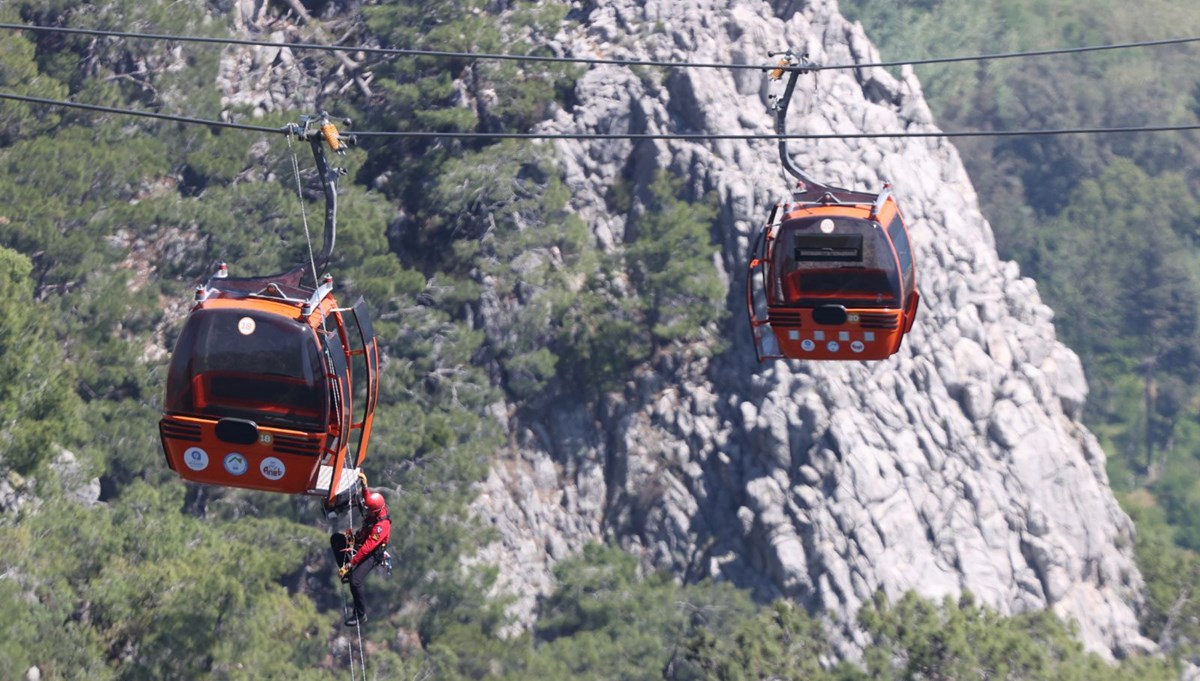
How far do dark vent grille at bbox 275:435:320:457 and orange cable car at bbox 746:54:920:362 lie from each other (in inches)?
228

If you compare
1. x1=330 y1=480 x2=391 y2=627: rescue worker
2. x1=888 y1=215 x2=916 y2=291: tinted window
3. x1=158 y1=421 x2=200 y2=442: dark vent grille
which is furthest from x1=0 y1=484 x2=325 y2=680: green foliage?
x1=888 y1=215 x2=916 y2=291: tinted window

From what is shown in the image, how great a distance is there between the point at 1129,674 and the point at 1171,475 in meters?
53.7

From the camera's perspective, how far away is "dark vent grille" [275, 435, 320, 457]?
1545 centimetres

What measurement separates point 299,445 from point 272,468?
0.39 metres

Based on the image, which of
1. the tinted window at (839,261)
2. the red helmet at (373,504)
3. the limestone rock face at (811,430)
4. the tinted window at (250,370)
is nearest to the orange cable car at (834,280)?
the tinted window at (839,261)

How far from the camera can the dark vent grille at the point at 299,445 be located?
15453mm

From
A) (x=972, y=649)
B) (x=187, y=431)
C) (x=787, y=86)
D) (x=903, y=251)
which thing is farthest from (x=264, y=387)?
(x=972, y=649)

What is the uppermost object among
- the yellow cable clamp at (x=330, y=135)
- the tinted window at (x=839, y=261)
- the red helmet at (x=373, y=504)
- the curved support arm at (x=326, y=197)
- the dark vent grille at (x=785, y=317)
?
the yellow cable clamp at (x=330, y=135)

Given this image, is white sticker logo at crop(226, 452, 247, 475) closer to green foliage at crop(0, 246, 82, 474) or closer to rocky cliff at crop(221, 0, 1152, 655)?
green foliage at crop(0, 246, 82, 474)

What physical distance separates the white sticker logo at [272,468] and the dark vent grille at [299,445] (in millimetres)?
161

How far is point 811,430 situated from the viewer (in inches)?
1624

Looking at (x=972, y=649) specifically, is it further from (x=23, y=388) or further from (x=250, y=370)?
(x=250, y=370)

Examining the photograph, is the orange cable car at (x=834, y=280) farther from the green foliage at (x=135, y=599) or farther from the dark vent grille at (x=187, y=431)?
the green foliage at (x=135, y=599)

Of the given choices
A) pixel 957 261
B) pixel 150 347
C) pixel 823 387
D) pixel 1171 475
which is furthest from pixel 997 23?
pixel 150 347
